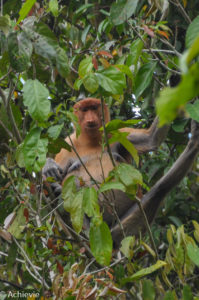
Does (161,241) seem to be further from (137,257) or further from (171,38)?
(171,38)

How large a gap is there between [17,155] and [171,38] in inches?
80.5

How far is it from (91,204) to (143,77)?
850 mm

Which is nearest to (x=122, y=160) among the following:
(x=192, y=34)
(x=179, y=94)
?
(x=192, y=34)

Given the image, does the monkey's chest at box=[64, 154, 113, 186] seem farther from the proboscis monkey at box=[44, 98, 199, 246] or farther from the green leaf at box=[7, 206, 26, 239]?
the green leaf at box=[7, 206, 26, 239]

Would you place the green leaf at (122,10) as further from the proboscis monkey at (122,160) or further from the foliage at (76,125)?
the proboscis monkey at (122,160)

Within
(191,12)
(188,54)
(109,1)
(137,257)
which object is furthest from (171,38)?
(188,54)

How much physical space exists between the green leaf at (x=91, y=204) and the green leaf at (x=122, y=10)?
1.14 m

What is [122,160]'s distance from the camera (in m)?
4.41

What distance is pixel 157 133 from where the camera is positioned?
157 inches

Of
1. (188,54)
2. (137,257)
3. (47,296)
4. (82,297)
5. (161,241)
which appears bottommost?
(161,241)

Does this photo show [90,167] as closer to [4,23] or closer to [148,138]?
[148,138]

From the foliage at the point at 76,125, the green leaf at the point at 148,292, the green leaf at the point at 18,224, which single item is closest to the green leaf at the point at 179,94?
the foliage at the point at 76,125

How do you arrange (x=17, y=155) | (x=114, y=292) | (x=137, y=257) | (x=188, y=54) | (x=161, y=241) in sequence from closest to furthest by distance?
(x=188, y=54) < (x=114, y=292) < (x=17, y=155) < (x=137, y=257) < (x=161, y=241)

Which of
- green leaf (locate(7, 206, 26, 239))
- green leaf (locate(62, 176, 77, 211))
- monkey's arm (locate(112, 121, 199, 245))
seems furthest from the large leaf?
monkey's arm (locate(112, 121, 199, 245))
